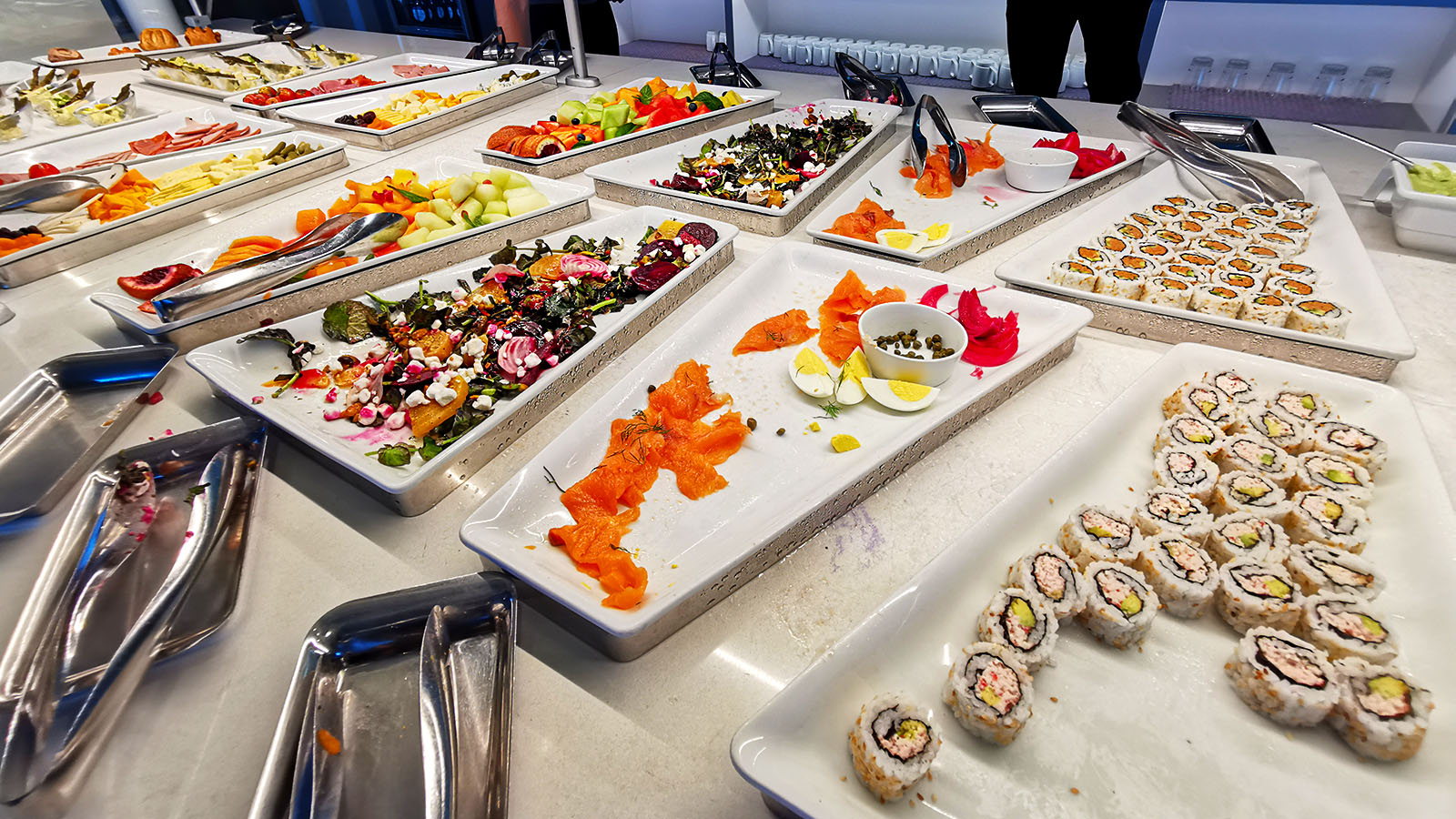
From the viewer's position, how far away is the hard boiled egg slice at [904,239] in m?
1.78

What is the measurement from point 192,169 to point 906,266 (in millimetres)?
2817

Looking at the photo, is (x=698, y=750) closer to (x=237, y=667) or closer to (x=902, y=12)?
(x=237, y=667)

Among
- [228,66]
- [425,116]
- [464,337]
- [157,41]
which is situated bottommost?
[464,337]

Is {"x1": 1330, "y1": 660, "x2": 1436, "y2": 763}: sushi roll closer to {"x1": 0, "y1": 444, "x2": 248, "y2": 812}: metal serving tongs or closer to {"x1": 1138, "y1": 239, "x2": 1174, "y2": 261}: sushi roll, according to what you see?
Result: {"x1": 1138, "y1": 239, "x2": 1174, "y2": 261}: sushi roll

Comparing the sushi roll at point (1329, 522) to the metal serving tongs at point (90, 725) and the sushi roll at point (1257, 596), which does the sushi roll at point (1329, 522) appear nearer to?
the sushi roll at point (1257, 596)

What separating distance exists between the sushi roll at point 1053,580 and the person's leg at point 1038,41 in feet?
13.2

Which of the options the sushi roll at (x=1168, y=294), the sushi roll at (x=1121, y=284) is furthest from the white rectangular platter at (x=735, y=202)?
the sushi roll at (x=1168, y=294)

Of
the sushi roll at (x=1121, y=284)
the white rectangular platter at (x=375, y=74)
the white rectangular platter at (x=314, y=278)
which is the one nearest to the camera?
the sushi roll at (x=1121, y=284)

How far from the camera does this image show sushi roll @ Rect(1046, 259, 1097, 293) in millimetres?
1595

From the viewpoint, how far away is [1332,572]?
99 cm

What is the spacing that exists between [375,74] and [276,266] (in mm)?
2896

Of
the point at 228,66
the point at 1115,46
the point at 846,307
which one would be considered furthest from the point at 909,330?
the point at 228,66

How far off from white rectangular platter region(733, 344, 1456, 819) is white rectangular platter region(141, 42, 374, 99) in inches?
171

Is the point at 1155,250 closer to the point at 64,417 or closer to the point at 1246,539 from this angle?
the point at 1246,539
